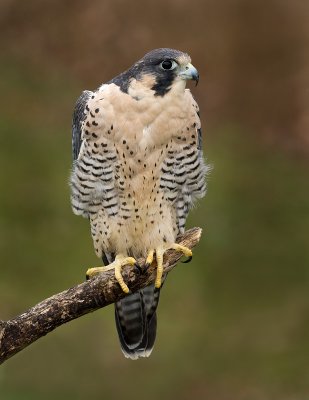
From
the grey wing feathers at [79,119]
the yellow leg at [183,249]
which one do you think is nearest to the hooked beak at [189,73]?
the grey wing feathers at [79,119]

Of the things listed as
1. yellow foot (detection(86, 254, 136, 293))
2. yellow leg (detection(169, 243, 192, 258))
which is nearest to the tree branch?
Answer: yellow foot (detection(86, 254, 136, 293))

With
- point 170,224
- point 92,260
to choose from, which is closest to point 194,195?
point 170,224

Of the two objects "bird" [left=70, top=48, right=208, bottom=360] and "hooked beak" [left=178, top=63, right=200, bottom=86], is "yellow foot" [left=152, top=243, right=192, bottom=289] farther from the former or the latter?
"hooked beak" [left=178, top=63, right=200, bottom=86]

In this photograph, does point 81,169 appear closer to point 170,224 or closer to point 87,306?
point 170,224

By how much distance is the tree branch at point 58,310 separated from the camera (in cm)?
272

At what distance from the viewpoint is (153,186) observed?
10.7ft

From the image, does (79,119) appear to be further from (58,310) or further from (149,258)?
(58,310)

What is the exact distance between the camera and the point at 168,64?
3.11m

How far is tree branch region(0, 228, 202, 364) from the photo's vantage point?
107 inches

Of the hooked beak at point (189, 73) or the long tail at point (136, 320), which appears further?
the long tail at point (136, 320)

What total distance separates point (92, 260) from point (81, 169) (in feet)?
7.65

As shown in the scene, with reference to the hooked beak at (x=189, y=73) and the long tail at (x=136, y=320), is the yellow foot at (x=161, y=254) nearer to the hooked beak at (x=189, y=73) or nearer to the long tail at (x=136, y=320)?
the long tail at (x=136, y=320)

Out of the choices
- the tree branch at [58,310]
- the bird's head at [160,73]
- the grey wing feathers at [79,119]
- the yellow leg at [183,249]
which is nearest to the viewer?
the tree branch at [58,310]

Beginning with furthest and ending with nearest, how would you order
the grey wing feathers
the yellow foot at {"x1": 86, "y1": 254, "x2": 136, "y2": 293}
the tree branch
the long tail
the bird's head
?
the long tail → the grey wing feathers → the bird's head → the yellow foot at {"x1": 86, "y1": 254, "x2": 136, "y2": 293} → the tree branch
